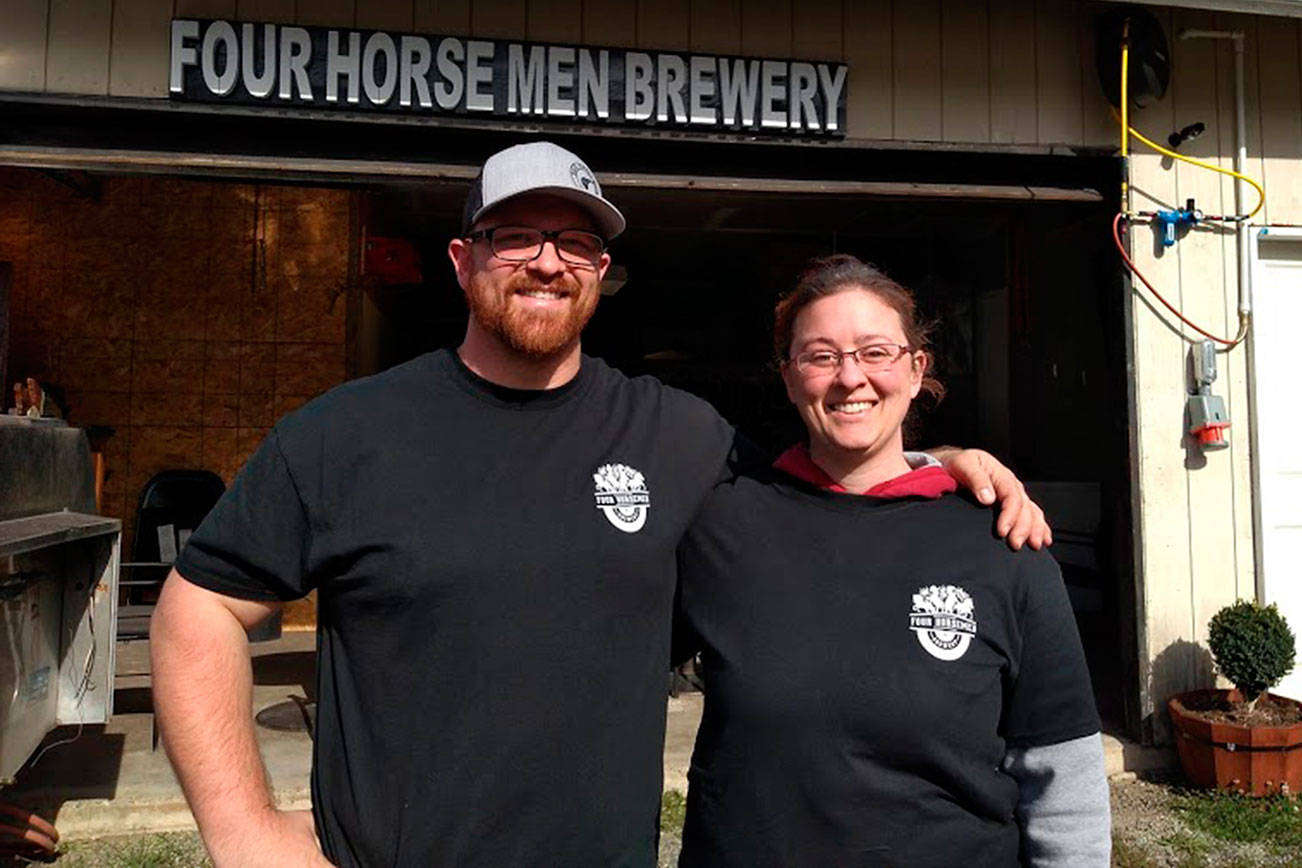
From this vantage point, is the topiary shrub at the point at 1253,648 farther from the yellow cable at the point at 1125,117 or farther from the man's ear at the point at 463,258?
the man's ear at the point at 463,258

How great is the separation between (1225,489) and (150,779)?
531cm

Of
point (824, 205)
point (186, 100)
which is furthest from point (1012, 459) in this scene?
point (186, 100)

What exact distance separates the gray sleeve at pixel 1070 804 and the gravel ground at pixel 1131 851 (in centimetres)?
253

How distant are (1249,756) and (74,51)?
606cm

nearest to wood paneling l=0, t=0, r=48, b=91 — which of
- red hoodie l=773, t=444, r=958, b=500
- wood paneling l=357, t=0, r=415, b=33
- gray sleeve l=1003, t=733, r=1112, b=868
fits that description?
wood paneling l=357, t=0, r=415, b=33

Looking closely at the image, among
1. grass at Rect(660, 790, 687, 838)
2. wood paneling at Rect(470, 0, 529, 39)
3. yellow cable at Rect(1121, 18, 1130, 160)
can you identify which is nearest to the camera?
grass at Rect(660, 790, 687, 838)

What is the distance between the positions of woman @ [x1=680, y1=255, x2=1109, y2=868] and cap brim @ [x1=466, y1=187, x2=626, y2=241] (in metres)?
0.43

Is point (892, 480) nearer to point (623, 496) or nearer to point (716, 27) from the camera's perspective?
point (623, 496)

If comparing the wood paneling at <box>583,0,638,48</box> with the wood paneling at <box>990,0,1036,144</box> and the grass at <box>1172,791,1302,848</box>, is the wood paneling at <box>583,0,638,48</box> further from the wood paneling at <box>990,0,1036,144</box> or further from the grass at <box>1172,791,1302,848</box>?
the grass at <box>1172,791,1302,848</box>

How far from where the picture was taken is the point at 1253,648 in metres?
4.29

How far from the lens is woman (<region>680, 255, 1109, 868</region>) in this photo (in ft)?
4.90

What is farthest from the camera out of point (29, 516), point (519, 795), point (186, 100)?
point (186, 100)

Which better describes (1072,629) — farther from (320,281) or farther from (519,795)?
(320,281)

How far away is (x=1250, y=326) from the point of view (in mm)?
4816
